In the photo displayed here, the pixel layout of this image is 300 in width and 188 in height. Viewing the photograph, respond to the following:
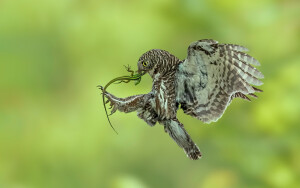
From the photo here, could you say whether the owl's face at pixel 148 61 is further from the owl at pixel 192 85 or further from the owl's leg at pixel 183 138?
the owl's leg at pixel 183 138

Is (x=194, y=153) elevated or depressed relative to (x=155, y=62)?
depressed

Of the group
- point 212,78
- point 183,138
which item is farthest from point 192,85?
point 183,138

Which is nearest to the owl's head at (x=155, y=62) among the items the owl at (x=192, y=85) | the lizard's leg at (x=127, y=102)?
the owl at (x=192, y=85)

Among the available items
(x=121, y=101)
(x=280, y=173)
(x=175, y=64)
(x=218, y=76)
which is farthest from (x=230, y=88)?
(x=280, y=173)

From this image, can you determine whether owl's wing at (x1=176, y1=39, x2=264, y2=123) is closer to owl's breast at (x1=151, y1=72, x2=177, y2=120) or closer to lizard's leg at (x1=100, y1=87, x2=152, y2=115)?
owl's breast at (x1=151, y1=72, x2=177, y2=120)

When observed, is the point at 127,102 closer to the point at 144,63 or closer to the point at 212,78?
the point at 144,63

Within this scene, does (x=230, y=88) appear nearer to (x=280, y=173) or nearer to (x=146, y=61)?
(x=146, y=61)

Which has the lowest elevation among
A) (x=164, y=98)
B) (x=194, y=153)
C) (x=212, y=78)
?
(x=194, y=153)
